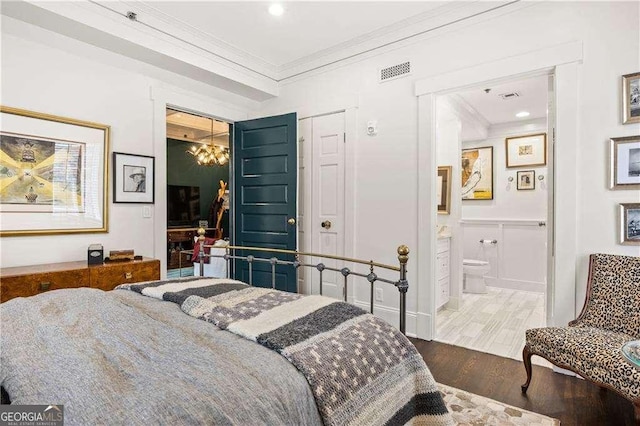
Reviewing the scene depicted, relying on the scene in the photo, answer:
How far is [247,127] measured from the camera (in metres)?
4.24

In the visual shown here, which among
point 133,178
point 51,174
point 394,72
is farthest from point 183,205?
point 394,72

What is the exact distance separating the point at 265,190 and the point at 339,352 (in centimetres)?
307

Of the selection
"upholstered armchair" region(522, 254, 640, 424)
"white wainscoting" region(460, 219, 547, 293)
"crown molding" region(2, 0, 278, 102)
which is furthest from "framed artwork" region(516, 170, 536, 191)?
"crown molding" region(2, 0, 278, 102)

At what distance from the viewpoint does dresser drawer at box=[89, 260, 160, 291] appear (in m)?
2.71

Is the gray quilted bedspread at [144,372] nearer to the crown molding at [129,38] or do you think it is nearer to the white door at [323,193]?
the crown molding at [129,38]

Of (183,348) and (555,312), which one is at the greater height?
(183,348)

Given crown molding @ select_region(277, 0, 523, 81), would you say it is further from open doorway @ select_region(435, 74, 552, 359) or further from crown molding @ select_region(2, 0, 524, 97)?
open doorway @ select_region(435, 74, 552, 359)

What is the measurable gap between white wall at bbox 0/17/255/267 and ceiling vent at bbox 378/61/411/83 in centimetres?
199

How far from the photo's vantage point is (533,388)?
7.66ft

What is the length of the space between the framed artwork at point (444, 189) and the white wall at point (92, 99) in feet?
10.1

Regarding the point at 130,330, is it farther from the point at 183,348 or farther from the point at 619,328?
the point at 619,328

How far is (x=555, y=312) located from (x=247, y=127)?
11.9 ft

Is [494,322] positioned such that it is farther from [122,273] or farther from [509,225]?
[122,273]

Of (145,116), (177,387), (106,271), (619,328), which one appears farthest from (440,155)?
(177,387)
